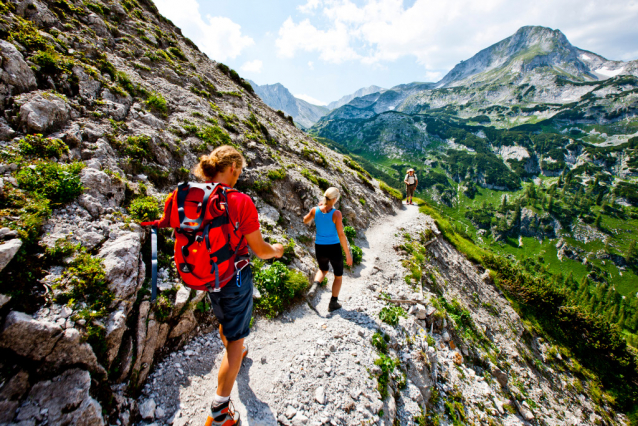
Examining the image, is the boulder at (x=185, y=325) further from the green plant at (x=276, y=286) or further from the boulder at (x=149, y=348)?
the green plant at (x=276, y=286)

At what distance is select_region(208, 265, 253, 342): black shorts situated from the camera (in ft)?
15.2

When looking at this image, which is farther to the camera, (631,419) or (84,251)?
(631,419)

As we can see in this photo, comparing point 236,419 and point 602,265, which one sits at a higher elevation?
point 236,419

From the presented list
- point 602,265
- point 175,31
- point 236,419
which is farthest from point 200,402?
point 602,265

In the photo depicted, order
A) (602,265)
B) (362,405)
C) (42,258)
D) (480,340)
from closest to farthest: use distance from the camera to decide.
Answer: (42,258) → (362,405) → (480,340) → (602,265)

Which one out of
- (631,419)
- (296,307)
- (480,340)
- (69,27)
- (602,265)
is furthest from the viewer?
(602,265)

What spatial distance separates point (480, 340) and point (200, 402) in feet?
55.4

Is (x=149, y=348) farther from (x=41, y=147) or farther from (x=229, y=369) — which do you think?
(x=41, y=147)

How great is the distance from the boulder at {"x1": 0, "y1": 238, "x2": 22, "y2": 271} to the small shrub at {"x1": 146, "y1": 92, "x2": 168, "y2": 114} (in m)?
11.5

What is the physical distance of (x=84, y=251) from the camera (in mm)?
5250

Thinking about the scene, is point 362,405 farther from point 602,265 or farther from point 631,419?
point 602,265

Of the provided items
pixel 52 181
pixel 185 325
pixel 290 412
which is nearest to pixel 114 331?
pixel 185 325

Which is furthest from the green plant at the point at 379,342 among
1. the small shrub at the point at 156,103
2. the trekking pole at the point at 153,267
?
the small shrub at the point at 156,103

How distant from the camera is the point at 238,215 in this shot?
4.25 m
